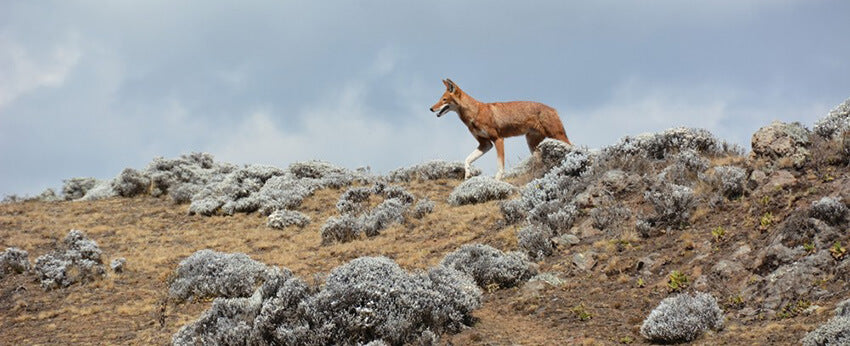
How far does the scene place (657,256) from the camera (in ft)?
38.3

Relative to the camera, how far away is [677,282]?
34.9 feet

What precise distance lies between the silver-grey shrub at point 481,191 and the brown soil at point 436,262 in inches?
18.9

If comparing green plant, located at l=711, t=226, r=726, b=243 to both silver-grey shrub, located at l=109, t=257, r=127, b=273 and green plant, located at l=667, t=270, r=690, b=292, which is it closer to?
green plant, located at l=667, t=270, r=690, b=292

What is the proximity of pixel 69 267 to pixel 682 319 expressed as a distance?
1261 cm

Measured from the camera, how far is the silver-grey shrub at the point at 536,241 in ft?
43.2

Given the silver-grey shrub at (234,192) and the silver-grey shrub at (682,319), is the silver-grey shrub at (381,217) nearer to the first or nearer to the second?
the silver-grey shrub at (234,192)

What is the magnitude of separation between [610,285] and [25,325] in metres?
10.1

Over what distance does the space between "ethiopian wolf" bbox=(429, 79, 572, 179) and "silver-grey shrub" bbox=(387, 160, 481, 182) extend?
9.94 ft

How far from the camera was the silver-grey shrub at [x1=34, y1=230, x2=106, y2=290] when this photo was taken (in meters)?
15.0

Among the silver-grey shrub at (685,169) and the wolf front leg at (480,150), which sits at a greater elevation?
the wolf front leg at (480,150)

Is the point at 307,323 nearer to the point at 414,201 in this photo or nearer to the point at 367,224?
the point at 367,224

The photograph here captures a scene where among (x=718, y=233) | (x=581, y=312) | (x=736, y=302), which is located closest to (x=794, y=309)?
(x=736, y=302)

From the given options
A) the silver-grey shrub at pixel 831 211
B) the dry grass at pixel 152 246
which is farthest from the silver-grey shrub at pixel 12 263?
the silver-grey shrub at pixel 831 211

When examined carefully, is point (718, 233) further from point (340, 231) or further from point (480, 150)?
point (480, 150)
